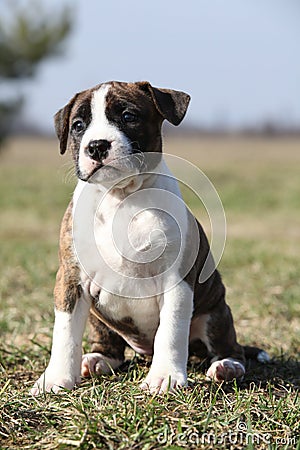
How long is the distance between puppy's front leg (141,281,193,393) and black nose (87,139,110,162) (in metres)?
0.82

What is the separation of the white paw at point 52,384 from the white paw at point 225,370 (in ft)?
2.65

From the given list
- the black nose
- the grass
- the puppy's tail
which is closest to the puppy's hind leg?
the grass

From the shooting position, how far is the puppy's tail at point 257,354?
468cm

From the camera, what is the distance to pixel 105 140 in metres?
3.70

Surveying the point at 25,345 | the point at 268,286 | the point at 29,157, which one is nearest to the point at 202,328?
the point at 25,345

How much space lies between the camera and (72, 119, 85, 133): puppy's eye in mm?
3881

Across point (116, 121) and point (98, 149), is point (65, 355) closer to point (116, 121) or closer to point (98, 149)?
point (98, 149)

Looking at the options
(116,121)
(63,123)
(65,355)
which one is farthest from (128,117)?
(65,355)

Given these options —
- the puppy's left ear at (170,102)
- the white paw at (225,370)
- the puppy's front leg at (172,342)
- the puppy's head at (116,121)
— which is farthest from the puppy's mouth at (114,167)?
the white paw at (225,370)

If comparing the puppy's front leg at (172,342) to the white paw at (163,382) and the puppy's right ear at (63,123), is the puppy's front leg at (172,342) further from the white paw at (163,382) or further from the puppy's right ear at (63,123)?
the puppy's right ear at (63,123)

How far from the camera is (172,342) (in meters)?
3.72

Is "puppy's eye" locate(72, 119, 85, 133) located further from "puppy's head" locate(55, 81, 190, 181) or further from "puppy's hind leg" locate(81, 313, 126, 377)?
"puppy's hind leg" locate(81, 313, 126, 377)

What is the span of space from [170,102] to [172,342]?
1374mm

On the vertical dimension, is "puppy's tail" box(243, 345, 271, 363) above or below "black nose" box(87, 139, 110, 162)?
below
